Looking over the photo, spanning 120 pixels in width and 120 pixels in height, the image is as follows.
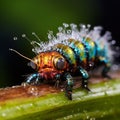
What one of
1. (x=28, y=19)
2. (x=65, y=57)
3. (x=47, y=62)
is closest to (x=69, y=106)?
(x=47, y=62)

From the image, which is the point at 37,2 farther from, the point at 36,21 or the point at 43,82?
the point at 43,82

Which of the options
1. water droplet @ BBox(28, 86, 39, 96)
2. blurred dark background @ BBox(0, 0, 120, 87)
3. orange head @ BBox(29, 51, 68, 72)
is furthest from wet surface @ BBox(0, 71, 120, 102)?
blurred dark background @ BBox(0, 0, 120, 87)

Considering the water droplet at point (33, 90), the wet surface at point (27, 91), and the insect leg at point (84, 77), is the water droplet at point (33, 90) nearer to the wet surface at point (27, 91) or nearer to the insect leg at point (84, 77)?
the wet surface at point (27, 91)

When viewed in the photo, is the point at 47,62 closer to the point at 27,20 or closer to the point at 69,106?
the point at 69,106

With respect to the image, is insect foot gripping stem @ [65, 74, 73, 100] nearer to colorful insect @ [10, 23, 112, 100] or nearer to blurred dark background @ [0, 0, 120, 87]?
colorful insect @ [10, 23, 112, 100]

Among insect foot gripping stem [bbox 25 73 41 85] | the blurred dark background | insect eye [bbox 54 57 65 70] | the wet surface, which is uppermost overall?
the blurred dark background

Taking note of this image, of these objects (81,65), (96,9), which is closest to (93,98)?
(81,65)

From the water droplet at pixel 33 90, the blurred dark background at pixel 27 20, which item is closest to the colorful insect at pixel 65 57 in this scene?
the water droplet at pixel 33 90
